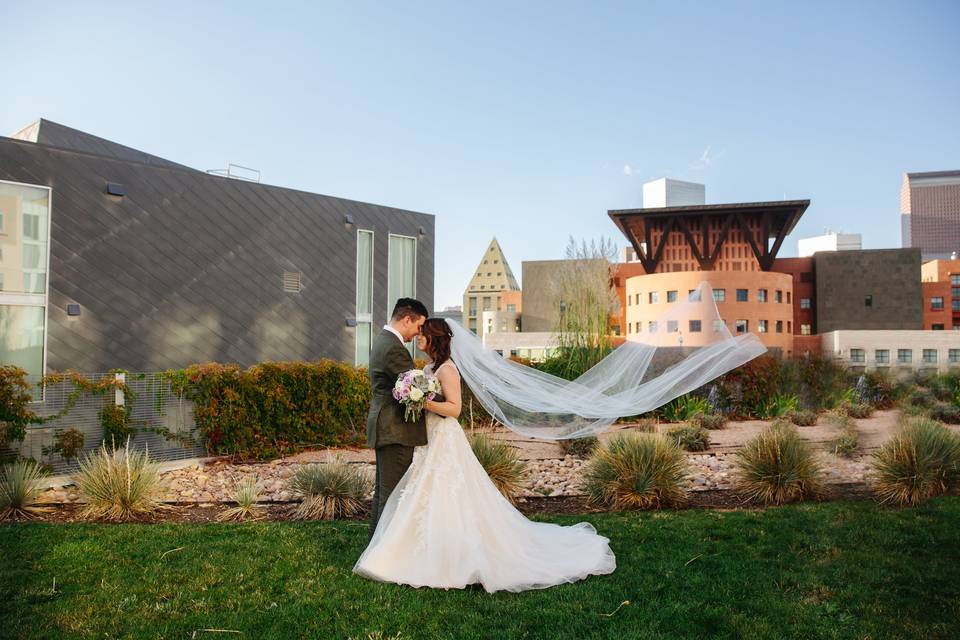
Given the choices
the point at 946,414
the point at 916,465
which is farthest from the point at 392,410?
the point at 946,414

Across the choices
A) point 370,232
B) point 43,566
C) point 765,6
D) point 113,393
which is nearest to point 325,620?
point 43,566

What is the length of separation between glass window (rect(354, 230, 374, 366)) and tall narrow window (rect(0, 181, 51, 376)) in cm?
772

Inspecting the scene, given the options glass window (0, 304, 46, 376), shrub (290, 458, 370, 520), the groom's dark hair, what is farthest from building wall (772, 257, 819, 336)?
the groom's dark hair

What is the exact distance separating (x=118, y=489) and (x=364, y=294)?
11741 mm

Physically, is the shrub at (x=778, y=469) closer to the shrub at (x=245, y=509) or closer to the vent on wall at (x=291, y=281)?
the shrub at (x=245, y=509)

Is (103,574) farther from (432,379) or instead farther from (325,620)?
(432,379)

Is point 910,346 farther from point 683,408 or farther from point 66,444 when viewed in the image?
point 66,444

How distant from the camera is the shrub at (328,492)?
7.28 meters

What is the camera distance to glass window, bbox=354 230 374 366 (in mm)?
18594

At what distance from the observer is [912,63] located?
9.11 meters

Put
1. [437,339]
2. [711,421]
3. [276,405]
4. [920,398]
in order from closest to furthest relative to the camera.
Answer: [437,339] < [276,405] < [711,421] < [920,398]

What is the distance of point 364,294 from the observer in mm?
18688

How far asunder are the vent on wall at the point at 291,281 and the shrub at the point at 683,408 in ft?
31.6

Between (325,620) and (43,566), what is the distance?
2755 mm
